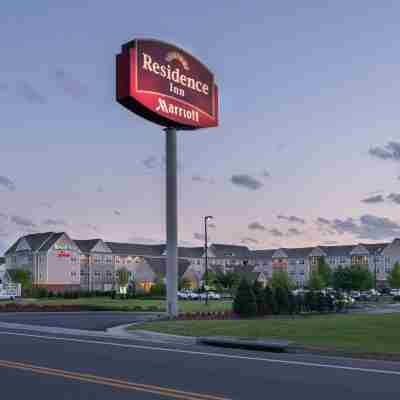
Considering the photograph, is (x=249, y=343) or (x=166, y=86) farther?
(x=166, y=86)

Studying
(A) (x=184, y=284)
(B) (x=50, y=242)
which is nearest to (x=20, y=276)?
(B) (x=50, y=242)

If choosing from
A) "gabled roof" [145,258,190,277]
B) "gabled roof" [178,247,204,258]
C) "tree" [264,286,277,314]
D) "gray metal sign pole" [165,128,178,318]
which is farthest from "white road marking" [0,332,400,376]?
"gabled roof" [178,247,204,258]

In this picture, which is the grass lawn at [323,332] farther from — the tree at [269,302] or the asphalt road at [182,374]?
the tree at [269,302]

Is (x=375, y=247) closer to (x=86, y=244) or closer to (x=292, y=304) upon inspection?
(x=86, y=244)

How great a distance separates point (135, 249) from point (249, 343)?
108790 mm

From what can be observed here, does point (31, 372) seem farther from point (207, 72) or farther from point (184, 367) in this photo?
point (207, 72)

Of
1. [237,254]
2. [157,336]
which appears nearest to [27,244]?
[237,254]

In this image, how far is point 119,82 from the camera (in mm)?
31469

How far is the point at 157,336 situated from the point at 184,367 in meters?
8.81

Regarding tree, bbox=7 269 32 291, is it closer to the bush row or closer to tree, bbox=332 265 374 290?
tree, bbox=332 265 374 290

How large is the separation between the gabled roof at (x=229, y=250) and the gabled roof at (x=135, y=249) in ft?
66.8

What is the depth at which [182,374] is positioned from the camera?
12602 millimetres

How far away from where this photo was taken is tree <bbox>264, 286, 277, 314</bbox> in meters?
37.4

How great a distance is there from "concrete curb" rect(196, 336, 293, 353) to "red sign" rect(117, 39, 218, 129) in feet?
51.7
